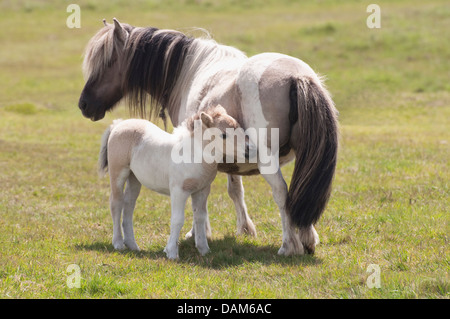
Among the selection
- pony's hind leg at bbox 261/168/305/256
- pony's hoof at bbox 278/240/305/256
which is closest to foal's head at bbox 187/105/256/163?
pony's hind leg at bbox 261/168/305/256

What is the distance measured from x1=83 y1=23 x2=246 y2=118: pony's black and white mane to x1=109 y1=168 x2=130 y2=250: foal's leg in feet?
4.40

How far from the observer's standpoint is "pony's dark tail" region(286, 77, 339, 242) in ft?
20.9

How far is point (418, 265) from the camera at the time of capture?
19.5 ft

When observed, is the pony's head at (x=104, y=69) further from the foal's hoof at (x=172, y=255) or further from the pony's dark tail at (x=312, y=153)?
the pony's dark tail at (x=312, y=153)

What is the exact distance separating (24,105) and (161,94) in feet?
50.5

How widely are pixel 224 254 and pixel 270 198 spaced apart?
347 cm

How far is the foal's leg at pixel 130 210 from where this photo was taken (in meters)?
7.47

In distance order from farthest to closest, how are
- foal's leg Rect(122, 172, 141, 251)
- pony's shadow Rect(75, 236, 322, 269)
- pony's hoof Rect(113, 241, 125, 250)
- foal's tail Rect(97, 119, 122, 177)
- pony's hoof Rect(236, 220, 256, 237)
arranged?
pony's hoof Rect(236, 220, 256, 237), foal's tail Rect(97, 119, 122, 177), foal's leg Rect(122, 172, 141, 251), pony's hoof Rect(113, 241, 125, 250), pony's shadow Rect(75, 236, 322, 269)

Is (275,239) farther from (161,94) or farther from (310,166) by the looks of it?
(161,94)

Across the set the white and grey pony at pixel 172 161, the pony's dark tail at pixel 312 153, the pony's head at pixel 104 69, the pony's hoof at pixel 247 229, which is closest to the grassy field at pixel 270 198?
the pony's hoof at pixel 247 229

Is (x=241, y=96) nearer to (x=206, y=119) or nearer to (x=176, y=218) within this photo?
(x=206, y=119)

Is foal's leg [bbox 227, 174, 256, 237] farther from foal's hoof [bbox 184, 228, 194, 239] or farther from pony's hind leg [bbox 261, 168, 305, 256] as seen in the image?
pony's hind leg [bbox 261, 168, 305, 256]
